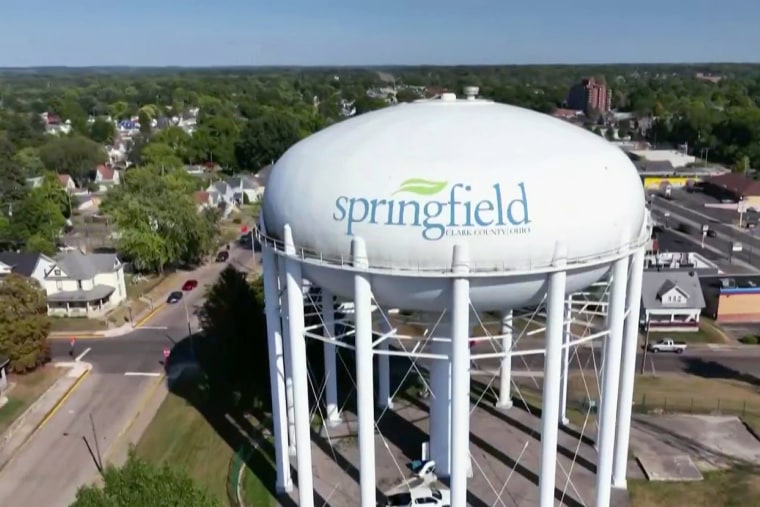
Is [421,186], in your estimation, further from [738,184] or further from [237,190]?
[738,184]

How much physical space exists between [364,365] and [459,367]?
9.83 feet

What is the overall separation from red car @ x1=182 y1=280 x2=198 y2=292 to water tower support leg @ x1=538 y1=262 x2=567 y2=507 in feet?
132

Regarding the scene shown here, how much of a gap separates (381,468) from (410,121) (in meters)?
14.8

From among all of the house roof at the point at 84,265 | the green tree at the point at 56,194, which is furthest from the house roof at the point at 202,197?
the house roof at the point at 84,265

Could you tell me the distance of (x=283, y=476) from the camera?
87.6ft

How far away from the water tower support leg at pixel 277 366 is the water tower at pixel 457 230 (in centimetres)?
84

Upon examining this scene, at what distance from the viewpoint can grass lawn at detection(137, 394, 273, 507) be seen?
27.5 m

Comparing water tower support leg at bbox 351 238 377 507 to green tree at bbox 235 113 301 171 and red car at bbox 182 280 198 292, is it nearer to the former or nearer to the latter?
red car at bbox 182 280 198 292

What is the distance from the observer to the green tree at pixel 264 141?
377ft

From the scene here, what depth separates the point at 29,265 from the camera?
5175 cm

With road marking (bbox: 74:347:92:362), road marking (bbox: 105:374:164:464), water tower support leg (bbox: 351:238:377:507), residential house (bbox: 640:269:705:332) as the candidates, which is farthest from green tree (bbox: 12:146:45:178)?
water tower support leg (bbox: 351:238:377:507)

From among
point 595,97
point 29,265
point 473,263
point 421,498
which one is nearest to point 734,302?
point 421,498

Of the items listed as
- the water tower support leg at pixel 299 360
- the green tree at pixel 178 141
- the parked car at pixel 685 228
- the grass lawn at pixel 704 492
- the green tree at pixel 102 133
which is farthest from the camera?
the green tree at pixel 102 133

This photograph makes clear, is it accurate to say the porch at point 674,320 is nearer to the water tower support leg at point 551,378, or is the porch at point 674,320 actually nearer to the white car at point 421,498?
the white car at point 421,498
